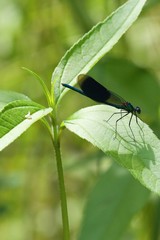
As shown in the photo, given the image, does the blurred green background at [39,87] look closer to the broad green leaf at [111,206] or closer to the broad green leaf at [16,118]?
the broad green leaf at [111,206]

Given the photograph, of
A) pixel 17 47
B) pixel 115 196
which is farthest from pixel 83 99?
pixel 115 196

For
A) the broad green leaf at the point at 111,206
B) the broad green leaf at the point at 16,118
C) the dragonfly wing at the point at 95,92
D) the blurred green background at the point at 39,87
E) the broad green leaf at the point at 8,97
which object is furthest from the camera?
the blurred green background at the point at 39,87

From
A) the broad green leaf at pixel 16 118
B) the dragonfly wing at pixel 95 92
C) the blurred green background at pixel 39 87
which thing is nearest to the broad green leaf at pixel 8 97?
the broad green leaf at pixel 16 118

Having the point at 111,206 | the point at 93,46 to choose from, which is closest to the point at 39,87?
the point at 111,206

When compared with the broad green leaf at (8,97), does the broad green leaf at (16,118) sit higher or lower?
lower

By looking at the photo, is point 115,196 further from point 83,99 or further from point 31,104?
point 83,99

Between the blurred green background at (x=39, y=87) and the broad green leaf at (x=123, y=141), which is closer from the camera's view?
the broad green leaf at (x=123, y=141)

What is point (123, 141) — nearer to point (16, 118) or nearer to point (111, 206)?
point (16, 118)
